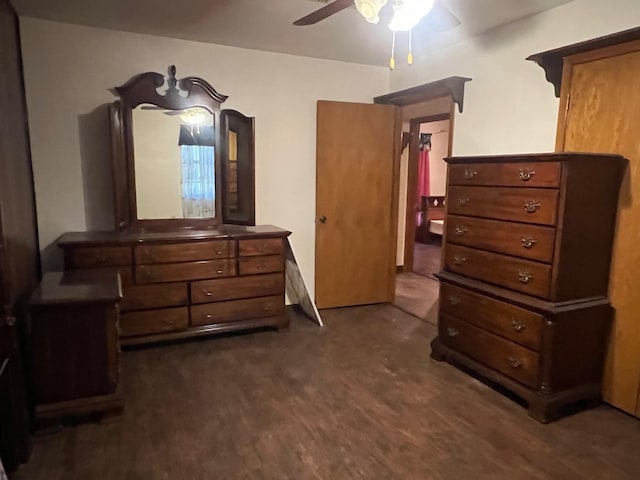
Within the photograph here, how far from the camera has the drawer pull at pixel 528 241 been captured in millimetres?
2410

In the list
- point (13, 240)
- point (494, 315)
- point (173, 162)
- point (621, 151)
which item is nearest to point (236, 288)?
point (173, 162)

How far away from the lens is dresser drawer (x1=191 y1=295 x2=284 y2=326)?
134 inches

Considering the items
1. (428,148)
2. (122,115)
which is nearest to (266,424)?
(122,115)

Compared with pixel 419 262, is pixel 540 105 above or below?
above

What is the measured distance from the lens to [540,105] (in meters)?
2.91

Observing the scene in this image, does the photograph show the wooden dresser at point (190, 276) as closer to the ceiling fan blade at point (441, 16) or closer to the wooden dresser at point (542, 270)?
the wooden dresser at point (542, 270)


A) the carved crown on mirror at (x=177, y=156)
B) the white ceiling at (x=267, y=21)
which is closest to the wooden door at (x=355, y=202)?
the white ceiling at (x=267, y=21)

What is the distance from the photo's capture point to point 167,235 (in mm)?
3330

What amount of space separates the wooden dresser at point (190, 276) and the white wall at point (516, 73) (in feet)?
5.63

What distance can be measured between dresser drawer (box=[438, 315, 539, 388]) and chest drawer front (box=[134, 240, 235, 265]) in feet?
5.48

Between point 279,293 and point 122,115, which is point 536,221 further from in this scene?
point 122,115

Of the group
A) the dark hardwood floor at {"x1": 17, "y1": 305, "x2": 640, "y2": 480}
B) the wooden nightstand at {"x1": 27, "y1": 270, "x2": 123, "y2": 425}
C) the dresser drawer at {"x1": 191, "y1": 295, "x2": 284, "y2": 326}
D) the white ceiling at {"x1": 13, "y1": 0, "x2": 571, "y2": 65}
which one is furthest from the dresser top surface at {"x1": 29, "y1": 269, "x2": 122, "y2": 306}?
the white ceiling at {"x1": 13, "y1": 0, "x2": 571, "y2": 65}

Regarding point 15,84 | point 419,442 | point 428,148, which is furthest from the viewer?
point 428,148

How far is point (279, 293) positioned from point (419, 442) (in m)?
1.75
